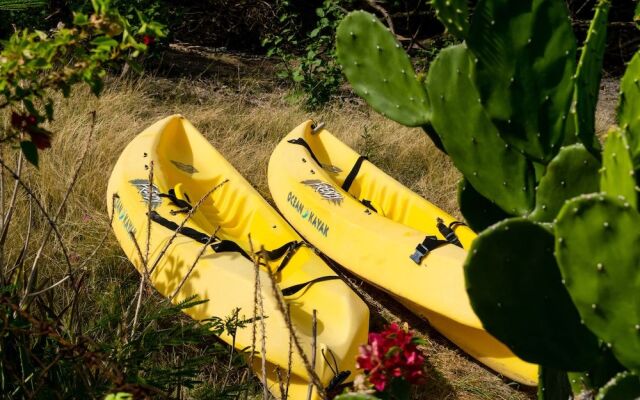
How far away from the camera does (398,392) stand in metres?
1.58

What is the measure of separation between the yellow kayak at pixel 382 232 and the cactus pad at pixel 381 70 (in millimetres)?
1138

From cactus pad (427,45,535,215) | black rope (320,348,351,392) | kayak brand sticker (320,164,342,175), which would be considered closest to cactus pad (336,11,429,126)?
cactus pad (427,45,535,215)

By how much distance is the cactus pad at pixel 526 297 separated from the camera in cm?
137

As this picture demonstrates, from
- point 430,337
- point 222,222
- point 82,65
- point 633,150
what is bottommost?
point 430,337

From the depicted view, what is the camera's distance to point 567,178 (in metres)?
1.66

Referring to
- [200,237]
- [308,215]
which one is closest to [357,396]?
[200,237]

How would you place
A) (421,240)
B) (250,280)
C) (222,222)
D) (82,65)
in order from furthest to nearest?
(222,222) → (421,240) → (250,280) → (82,65)

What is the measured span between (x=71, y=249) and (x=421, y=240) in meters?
1.81

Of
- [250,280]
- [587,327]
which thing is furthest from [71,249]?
[587,327]

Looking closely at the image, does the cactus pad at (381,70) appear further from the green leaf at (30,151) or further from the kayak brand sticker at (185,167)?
the kayak brand sticker at (185,167)

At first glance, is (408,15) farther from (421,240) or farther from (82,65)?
(82,65)

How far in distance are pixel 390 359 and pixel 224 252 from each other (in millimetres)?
2248

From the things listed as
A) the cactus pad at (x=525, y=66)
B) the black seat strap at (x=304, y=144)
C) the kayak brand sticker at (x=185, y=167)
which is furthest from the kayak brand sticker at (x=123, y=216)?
the cactus pad at (x=525, y=66)

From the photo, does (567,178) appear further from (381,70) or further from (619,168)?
(381,70)
